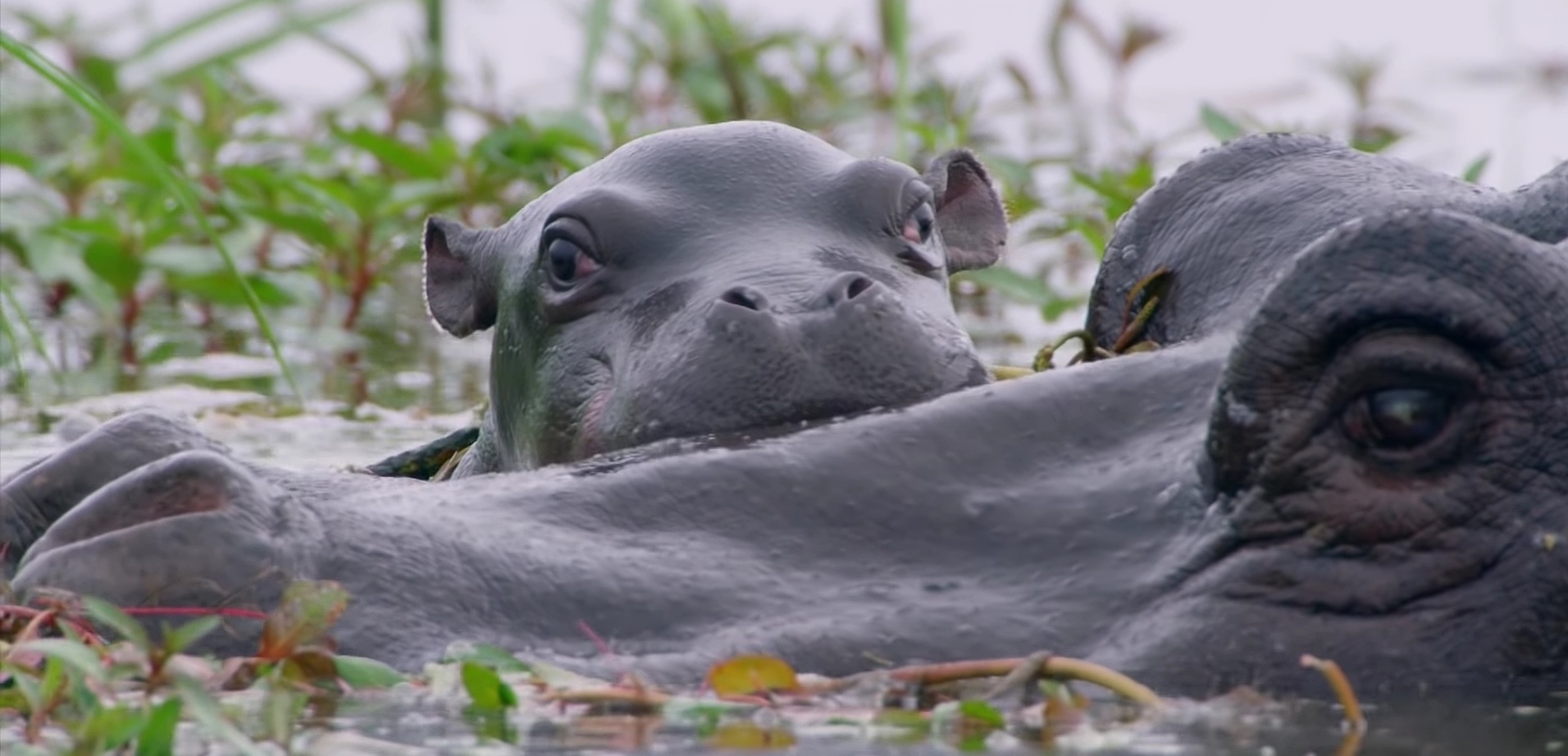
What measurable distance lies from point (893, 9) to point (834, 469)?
6018 mm

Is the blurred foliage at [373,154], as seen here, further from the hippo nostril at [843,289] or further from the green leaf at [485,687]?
the green leaf at [485,687]

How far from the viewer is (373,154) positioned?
9188 mm

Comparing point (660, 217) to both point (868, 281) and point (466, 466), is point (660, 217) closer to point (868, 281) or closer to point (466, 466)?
point (868, 281)

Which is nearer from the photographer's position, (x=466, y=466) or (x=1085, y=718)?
(x=1085, y=718)

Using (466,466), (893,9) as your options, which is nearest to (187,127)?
(893,9)

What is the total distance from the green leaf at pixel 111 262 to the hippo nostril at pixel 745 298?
4.71 meters

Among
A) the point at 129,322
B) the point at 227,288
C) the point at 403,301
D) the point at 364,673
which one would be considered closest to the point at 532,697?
the point at 364,673

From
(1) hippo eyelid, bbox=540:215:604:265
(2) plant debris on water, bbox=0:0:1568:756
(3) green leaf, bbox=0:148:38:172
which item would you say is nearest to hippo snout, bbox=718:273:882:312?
(2) plant debris on water, bbox=0:0:1568:756

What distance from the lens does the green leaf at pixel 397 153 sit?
8953 millimetres

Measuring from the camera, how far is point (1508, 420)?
3107 millimetres

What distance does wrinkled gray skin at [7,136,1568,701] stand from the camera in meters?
3.11

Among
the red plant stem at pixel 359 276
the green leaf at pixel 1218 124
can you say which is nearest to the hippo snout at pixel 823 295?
the green leaf at pixel 1218 124

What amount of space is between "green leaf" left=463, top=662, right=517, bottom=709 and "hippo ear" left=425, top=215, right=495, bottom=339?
2604 millimetres

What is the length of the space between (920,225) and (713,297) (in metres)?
0.71
